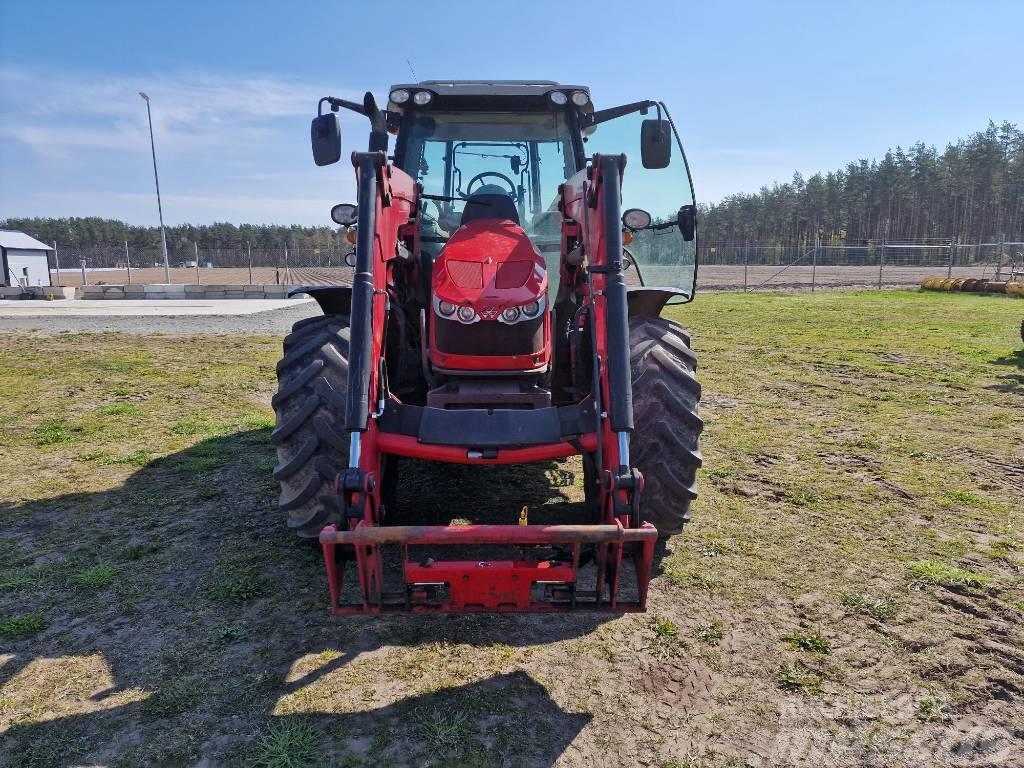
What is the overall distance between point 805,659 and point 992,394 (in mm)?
6261

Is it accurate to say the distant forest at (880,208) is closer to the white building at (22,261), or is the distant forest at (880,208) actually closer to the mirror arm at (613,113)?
the white building at (22,261)

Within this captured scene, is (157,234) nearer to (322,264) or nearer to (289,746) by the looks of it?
(322,264)

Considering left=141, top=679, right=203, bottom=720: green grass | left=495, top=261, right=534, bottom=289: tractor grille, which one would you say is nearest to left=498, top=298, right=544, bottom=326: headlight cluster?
left=495, top=261, right=534, bottom=289: tractor grille

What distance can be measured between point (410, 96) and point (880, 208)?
86093 mm

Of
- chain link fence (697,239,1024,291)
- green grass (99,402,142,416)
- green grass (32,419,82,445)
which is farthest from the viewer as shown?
chain link fence (697,239,1024,291)

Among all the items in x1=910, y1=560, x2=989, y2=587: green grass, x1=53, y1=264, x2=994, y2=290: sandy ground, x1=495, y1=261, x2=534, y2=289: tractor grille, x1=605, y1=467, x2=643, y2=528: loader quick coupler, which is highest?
x1=495, y1=261, x2=534, y2=289: tractor grille

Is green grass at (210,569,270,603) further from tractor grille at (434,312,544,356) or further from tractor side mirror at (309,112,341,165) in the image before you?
tractor side mirror at (309,112,341,165)

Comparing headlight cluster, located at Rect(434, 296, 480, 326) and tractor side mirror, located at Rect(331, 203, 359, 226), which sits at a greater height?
tractor side mirror, located at Rect(331, 203, 359, 226)

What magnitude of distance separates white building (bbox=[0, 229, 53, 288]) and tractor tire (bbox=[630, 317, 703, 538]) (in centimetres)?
3642

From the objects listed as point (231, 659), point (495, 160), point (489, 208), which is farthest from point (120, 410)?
point (231, 659)

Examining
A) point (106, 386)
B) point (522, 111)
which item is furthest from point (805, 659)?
point (106, 386)

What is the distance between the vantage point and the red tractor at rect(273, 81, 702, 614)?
2.85m

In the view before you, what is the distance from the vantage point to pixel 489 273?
359 cm

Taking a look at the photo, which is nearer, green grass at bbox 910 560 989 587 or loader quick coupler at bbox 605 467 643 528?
loader quick coupler at bbox 605 467 643 528
